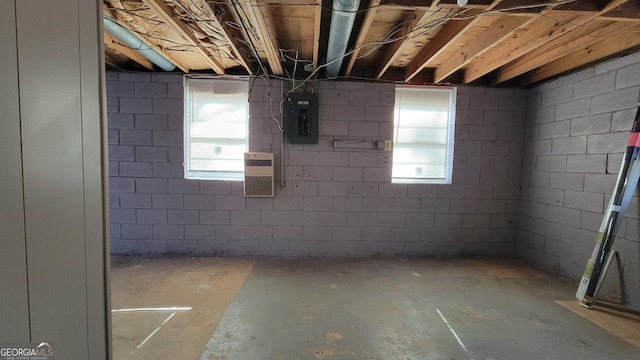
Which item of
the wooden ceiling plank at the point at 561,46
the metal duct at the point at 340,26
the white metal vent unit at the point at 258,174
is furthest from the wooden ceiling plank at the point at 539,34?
the white metal vent unit at the point at 258,174

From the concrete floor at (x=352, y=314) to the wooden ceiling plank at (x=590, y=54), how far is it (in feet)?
7.24

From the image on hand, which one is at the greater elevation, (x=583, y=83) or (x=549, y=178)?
(x=583, y=83)

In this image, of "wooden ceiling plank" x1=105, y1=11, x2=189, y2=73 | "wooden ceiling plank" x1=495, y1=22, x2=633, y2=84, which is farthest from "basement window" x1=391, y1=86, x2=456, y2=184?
"wooden ceiling plank" x1=105, y1=11, x2=189, y2=73

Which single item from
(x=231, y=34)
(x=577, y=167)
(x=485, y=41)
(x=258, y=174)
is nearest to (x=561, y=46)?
(x=485, y=41)

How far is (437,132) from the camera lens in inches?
130

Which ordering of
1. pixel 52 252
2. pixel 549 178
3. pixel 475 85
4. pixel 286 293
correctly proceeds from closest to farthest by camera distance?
pixel 52 252 → pixel 286 293 → pixel 549 178 → pixel 475 85

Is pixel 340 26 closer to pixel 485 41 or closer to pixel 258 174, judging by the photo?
pixel 485 41

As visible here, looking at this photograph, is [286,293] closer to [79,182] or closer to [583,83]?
[79,182]

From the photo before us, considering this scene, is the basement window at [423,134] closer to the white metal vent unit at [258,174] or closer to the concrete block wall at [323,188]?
the concrete block wall at [323,188]

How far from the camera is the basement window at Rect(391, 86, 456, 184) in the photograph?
10.7ft

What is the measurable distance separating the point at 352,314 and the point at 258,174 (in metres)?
1.79

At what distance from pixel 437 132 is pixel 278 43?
2.17 metres

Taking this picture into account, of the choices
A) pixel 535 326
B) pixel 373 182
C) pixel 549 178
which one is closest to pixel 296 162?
pixel 373 182

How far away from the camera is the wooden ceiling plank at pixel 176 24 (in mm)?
1707
